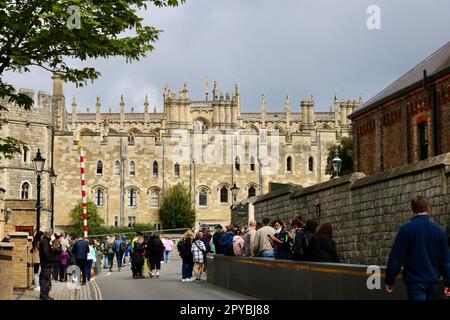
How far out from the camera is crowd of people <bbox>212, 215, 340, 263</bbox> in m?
16.7

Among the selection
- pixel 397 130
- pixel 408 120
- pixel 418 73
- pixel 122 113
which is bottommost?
pixel 397 130

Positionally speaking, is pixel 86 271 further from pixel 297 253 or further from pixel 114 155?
pixel 114 155

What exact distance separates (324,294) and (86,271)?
14.2 metres

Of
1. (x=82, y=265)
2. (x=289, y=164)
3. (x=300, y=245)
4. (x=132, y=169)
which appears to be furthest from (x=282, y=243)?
(x=289, y=164)

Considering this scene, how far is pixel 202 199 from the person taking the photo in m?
102

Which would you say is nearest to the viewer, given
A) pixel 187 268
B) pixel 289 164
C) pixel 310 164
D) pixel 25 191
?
pixel 187 268

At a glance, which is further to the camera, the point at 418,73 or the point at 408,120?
the point at 418,73

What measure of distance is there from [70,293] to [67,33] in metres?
9.55

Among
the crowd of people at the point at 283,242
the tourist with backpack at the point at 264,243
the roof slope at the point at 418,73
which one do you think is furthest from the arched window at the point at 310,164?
the tourist with backpack at the point at 264,243

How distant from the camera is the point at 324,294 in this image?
1641cm

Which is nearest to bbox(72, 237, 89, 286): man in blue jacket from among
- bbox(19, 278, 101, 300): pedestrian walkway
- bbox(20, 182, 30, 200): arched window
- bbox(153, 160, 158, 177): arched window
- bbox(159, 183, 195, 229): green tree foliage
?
bbox(19, 278, 101, 300): pedestrian walkway

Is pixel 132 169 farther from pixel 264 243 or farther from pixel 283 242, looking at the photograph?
pixel 283 242

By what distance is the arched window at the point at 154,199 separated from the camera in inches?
3962

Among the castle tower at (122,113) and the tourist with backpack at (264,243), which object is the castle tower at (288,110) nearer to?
the castle tower at (122,113)
